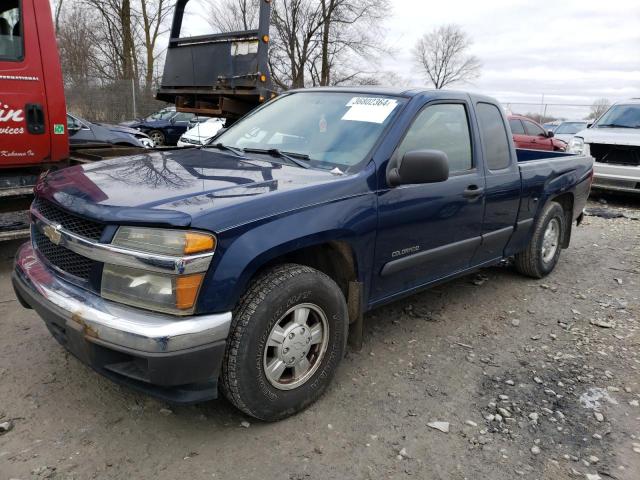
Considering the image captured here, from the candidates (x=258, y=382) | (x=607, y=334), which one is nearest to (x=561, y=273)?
(x=607, y=334)

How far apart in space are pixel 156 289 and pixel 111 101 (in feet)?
62.7

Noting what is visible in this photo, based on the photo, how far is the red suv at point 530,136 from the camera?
13.4 meters

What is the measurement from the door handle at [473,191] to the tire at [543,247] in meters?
1.44

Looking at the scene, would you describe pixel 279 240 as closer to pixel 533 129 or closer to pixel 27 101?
pixel 27 101

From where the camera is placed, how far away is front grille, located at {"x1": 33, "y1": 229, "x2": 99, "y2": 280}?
Result: 239 cm

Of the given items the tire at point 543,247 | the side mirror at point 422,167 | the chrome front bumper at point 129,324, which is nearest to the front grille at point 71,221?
the chrome front bumper at point 129,324

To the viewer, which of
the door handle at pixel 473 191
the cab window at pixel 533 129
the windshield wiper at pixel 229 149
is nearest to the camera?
the windshield wiper at pixel 229 149

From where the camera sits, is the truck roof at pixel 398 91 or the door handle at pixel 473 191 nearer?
the truck roof at pixel 398 91

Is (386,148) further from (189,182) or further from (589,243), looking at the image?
(589,243)

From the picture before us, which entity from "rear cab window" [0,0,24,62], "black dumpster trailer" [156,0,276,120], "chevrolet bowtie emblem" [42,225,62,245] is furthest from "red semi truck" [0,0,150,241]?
"black dumpster trailer" [156,0,276,120]

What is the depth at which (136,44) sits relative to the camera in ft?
92.9

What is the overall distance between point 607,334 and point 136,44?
97.5 feet

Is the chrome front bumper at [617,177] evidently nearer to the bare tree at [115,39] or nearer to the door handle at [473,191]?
the door handle at [473,191]

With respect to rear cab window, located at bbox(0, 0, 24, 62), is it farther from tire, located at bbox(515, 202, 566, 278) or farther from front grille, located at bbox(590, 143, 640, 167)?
front grille, located at bbox(590, 143, 640, 167)
